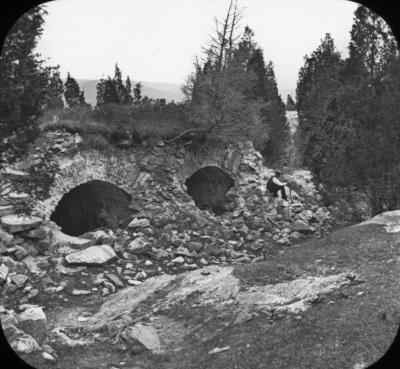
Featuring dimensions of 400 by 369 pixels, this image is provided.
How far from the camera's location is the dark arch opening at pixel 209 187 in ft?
72.3

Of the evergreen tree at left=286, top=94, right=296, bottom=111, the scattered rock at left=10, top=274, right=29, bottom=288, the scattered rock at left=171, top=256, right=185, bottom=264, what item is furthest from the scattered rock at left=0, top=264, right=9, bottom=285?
the evergreen tree at left=286, top=94, right=296, bottom=111

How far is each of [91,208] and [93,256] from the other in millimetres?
4215

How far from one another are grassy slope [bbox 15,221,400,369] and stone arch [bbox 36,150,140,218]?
742 centimetres

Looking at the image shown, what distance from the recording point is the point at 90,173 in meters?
17.2

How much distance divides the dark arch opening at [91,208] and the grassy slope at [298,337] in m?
7.79

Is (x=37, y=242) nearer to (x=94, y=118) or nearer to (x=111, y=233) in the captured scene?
(x=111, y=233)

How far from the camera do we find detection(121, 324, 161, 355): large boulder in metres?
8.38

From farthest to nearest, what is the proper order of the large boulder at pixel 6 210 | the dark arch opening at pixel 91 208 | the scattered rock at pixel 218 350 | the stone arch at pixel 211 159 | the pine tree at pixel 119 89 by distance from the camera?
1. the pine tree at pixel 119 89
2. the stone arch at pixel 211 159
3. the dark arch opening at pixel 91 208
4. the large boulder at pixel 6 210
5. the scattered rock at pixel 218 350

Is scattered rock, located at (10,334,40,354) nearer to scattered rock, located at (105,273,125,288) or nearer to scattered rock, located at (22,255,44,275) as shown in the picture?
scattered rock, located at (22,255,44,275)

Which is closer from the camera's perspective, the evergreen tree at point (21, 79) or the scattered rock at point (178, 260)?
the evergreen tree at point (21, 79)

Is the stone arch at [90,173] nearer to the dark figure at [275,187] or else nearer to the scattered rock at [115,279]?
the scattered rock at [115,279]

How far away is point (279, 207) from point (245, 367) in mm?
15765

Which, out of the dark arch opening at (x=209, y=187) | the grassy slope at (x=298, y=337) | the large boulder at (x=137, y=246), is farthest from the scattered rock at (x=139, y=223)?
the grassy slope at (x=298, y=337)

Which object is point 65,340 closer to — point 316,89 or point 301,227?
point 301,227
